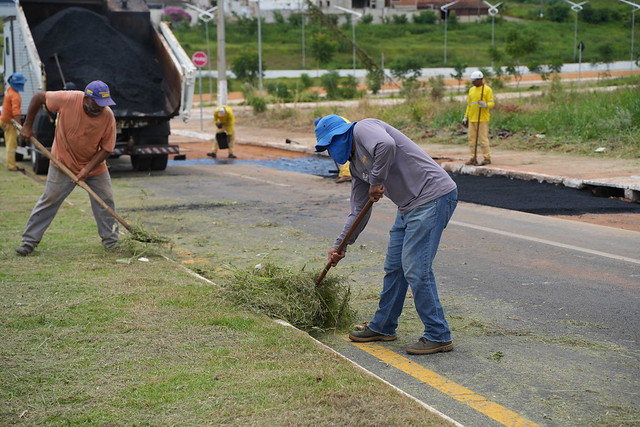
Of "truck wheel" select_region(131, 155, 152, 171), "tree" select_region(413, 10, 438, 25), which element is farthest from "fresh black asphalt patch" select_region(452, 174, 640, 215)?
"tree" select_region(413, 10, 438, 25)

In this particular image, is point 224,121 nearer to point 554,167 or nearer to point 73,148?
point 554,167

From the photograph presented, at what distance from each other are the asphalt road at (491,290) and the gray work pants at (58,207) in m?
0.86

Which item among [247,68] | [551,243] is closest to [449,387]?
[551,243]

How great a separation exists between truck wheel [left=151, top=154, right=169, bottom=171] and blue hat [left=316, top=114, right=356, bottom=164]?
1200cm

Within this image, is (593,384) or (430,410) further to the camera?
(593,384)

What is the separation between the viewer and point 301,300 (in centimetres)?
568

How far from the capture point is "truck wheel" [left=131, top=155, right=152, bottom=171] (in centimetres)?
1675

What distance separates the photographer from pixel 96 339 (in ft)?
16.6

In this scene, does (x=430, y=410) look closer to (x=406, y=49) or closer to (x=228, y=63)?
(x=228, y=63)

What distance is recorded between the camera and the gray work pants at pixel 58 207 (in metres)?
7.90

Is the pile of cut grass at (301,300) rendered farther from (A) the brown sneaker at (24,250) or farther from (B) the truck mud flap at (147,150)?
(B) the truck mud flap at (147,150)

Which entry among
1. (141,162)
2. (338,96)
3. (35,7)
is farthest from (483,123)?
(338,96)

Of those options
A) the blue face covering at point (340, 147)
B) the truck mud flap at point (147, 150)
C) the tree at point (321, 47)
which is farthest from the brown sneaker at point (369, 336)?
the tree at point (321, 47)

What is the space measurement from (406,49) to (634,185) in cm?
6012
